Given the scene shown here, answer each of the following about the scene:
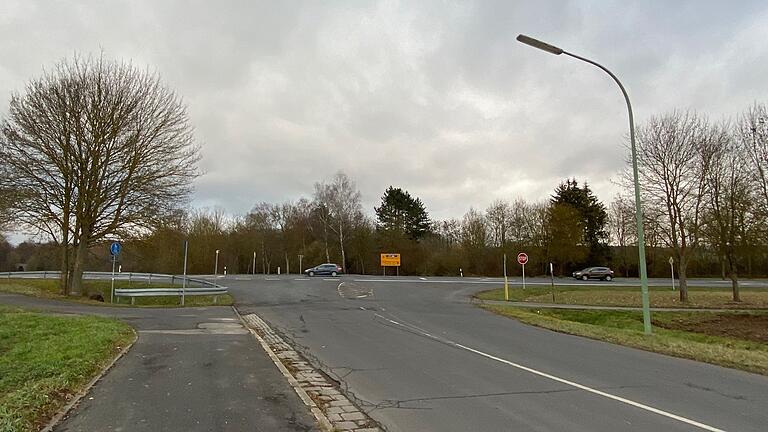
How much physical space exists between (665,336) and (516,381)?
11420 mm

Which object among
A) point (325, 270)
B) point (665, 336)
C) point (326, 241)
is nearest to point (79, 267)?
point (665, 336)

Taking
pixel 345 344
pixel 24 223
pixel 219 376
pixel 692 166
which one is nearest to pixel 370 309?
pixel 345 344

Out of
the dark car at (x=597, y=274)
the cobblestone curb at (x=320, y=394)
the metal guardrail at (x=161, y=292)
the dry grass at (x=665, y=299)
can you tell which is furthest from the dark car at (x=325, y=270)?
the cobblestone curb at (x=320, y=394)

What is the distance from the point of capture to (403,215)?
75.7 metres

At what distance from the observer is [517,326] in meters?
18.7

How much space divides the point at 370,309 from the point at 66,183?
17.5 meters

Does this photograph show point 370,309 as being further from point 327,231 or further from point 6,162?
point 327,231

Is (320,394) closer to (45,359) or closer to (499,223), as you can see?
(45,359)

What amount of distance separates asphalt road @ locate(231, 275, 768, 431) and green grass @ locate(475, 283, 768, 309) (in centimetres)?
1848

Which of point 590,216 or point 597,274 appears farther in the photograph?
point 590,216

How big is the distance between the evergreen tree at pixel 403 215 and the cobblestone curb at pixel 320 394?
6223 cm

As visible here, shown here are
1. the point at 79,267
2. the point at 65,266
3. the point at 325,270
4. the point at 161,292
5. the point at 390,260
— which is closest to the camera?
the point at 161,292

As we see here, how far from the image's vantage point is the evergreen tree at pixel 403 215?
7456 centimetres

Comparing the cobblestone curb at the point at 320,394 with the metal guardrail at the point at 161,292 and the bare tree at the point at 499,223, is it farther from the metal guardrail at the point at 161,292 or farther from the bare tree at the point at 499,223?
the bare tree at the point at 499,223
